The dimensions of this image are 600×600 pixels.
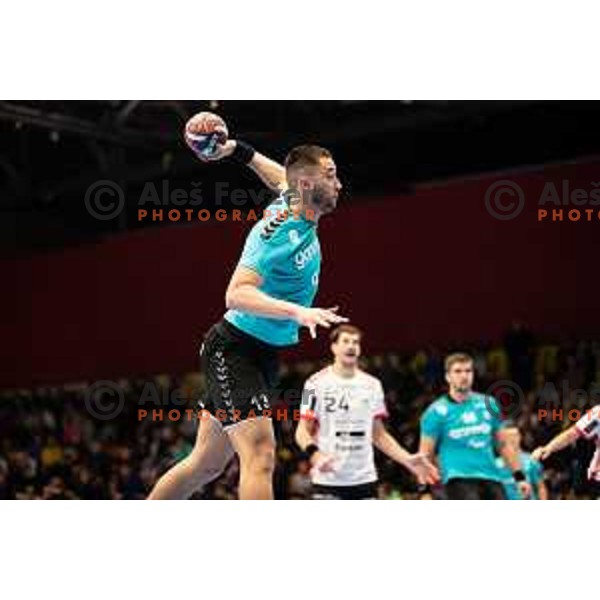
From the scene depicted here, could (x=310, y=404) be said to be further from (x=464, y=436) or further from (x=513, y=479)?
(x=513, y=479)

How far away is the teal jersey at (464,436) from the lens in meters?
9.42

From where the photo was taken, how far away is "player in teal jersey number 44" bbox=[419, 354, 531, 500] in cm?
941

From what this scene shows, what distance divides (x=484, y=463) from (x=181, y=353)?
305 inches

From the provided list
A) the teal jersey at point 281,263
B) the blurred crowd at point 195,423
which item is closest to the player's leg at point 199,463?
the teal jersey at point 281,263

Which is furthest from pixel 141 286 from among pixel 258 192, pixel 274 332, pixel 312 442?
pixel 274 332

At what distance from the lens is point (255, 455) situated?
19.8 ft

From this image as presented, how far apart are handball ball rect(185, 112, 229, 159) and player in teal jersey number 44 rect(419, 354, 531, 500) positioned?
3286 millimetres

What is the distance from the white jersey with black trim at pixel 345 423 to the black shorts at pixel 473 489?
617 mm

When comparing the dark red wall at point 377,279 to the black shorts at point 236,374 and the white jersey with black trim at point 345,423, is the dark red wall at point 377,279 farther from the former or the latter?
the black shorts at point 236,374

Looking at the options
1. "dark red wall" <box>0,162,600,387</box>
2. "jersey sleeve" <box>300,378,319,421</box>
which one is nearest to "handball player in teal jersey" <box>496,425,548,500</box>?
"jersey sleeve" <box>300,378,319,421</box>

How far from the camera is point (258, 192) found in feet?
50.3

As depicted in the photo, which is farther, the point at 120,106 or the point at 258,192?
the point at 120,106
